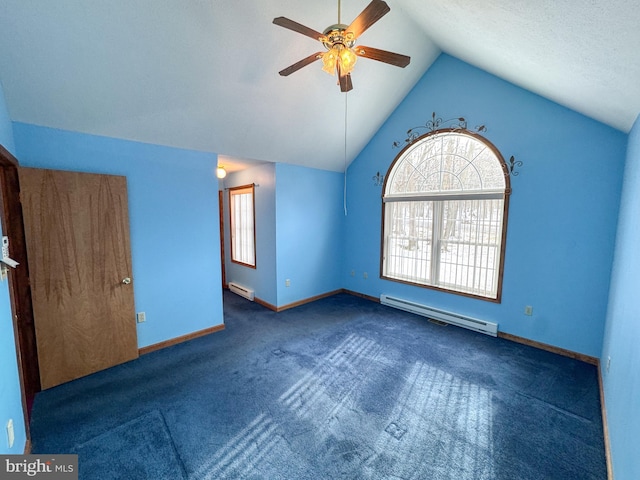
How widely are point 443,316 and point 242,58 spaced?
385 cm

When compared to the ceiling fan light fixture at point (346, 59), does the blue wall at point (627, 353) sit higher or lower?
lower

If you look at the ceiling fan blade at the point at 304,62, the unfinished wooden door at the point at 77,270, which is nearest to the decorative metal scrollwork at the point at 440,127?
the ceiling fan blade at the point at 304,62

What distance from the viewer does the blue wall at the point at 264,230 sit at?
4.09 meters

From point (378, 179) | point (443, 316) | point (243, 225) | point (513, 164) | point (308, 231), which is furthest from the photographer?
point (243, 225)

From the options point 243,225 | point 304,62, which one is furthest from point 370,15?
point 243,225

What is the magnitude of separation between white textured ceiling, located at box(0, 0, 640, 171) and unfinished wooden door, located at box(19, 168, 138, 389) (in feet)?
1.91

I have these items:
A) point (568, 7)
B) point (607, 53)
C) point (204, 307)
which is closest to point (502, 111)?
point (607, 53)

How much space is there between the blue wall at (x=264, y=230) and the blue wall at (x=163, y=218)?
0.90m

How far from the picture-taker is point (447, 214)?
3.74 meters

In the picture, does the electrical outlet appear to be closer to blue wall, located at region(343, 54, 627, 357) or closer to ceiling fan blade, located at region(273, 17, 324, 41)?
ceiling fan blade, located at region(273, 17, 324, 41)

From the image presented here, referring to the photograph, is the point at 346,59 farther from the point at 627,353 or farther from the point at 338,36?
the point at 627,353

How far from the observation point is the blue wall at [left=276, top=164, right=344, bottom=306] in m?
4.16

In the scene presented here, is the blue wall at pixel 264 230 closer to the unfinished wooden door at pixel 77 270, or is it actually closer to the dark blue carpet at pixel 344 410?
the dark blue carpet at pixel 344 410

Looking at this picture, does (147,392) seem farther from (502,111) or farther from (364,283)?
(502,111)
